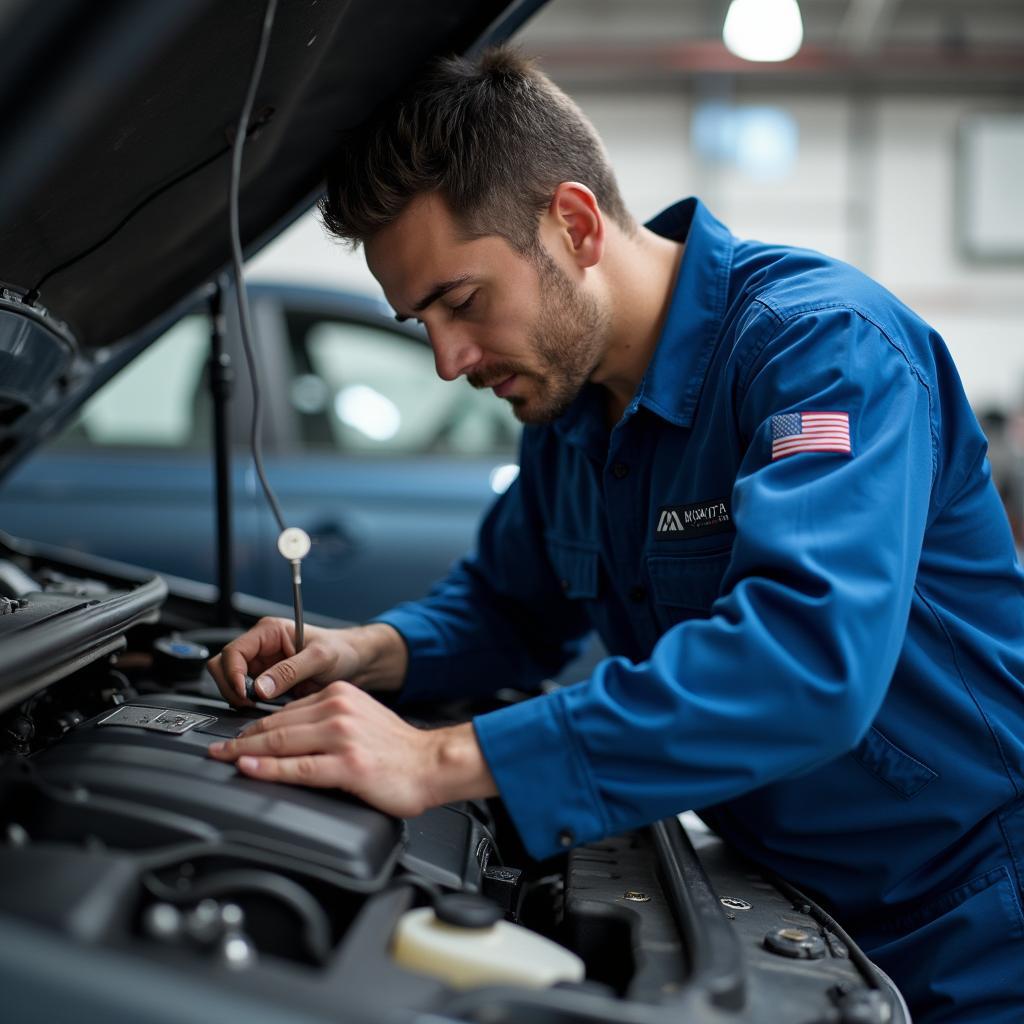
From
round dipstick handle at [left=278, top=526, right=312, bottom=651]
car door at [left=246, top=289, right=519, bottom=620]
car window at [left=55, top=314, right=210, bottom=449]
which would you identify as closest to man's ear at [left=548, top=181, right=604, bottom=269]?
round dipstick handle at [left=278, top=526, right=312, bottom=651]

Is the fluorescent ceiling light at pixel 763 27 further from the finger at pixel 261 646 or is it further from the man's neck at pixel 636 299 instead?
the finger at pixel 261 646

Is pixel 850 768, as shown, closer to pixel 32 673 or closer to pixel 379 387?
pixel 32 673

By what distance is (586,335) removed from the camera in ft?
4.46

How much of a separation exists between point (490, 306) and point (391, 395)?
1.81 metres

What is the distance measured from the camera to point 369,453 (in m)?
2.99

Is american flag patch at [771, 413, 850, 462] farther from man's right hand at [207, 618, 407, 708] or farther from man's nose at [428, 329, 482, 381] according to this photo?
man's right hand at [207, 618, 407, 708]

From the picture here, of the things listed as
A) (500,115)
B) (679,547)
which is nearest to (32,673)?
(679,547)

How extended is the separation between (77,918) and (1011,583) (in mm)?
980

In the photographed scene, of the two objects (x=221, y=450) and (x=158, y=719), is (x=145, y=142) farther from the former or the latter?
(x=221, y=450)

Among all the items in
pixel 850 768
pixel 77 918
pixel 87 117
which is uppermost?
pixel 87 117

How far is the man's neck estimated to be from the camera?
1387 mm

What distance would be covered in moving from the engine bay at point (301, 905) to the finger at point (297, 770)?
1 centimetres

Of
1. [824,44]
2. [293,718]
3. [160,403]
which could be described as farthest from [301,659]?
[824,44]

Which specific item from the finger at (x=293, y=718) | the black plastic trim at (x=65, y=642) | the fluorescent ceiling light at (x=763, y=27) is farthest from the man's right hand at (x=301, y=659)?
the fluorescent ceiling light at (x=763, y=27)
